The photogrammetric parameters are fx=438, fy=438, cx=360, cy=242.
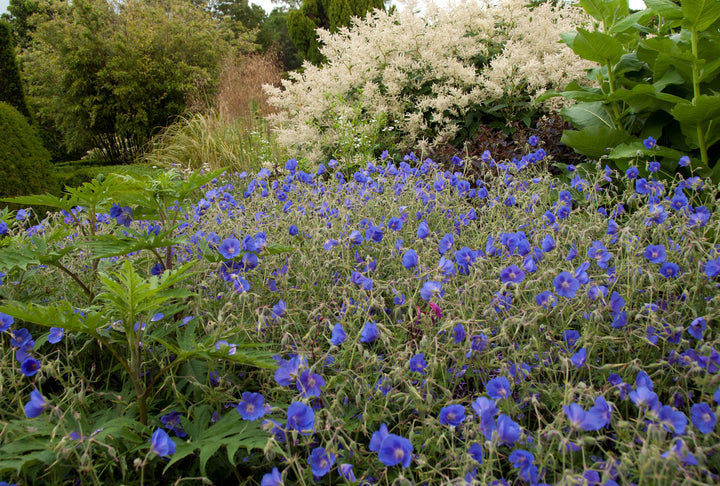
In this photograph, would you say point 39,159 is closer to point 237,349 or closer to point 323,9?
point 237,349

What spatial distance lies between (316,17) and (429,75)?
16.4 meters

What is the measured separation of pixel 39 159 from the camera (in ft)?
21.6

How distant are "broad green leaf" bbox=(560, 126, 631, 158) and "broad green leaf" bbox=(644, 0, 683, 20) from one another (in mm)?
721

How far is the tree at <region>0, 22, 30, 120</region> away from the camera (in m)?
9.08

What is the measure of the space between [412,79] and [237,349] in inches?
182

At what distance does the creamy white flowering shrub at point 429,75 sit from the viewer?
4598 millimetres

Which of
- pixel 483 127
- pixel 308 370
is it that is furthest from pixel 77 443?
pixel 483 127

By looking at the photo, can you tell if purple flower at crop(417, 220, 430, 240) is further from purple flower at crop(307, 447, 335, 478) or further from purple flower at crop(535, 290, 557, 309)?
purple flower at crop(307, 447, 335, 478)

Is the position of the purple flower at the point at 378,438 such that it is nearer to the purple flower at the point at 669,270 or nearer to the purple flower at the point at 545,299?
the purple flower at the point at 545,299

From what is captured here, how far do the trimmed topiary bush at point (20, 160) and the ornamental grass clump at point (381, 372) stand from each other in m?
5.23

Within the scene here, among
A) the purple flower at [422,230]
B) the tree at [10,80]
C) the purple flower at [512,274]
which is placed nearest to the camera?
the purple flower at [512,274]

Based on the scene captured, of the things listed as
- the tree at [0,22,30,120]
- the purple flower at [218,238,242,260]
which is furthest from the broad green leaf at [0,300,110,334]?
the tree at [0,22,30,120]

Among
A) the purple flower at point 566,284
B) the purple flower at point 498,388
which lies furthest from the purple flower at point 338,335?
the purple flower at point 566,284

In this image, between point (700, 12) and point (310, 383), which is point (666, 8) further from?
point (310, 383)
